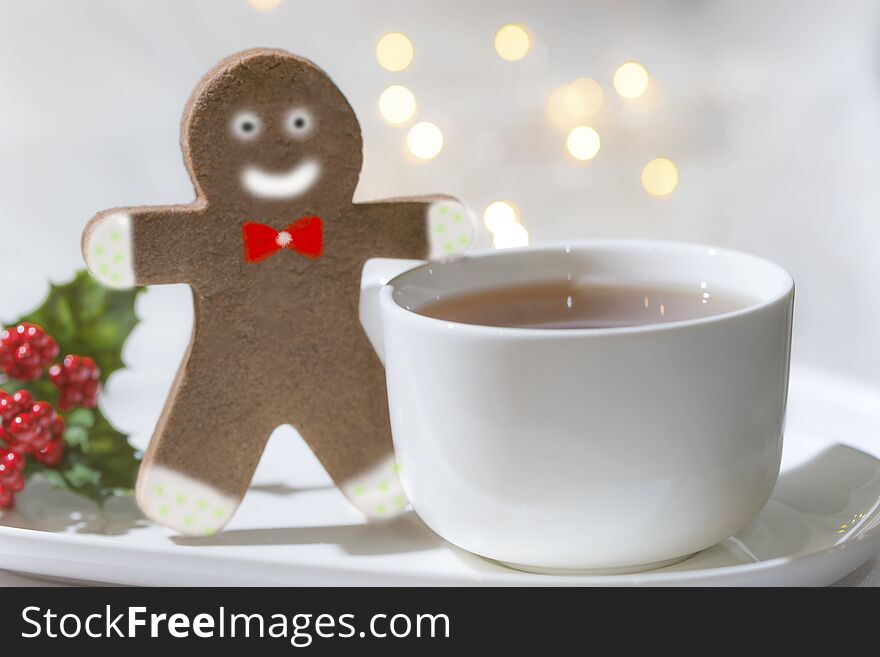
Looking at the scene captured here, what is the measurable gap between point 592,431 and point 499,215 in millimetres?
922

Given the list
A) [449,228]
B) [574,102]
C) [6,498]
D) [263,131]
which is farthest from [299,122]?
[574,102]

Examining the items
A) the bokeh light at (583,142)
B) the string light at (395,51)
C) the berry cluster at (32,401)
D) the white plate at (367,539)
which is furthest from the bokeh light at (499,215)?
the berry cluster at (32,401)

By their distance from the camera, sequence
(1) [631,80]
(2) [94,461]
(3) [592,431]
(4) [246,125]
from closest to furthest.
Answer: (3) [592,431] → (4) [246,125] → (2) [94,461] → (1) [631,80]

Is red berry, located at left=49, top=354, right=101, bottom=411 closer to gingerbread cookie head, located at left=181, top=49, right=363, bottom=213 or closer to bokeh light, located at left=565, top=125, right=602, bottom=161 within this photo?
gingerbread cookie head, located at left=181, top=49, right=363, bottom=213

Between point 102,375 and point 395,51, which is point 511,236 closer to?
point 395,51

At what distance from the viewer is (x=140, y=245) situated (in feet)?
2.43

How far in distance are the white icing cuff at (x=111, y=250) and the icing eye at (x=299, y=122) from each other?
127mm

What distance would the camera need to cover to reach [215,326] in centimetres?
78

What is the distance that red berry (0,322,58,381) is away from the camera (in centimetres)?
85

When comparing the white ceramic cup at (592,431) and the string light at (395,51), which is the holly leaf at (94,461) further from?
the string light at (395,51)

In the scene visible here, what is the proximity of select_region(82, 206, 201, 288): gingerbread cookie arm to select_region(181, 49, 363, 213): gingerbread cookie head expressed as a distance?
3 cm

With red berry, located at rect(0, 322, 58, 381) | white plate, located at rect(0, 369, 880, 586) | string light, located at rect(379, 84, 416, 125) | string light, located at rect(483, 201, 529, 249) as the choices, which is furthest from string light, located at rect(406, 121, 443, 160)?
red berry, located at rect(0, 322, 58, 381)

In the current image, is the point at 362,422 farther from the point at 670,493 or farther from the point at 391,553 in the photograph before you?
the point at 670,493

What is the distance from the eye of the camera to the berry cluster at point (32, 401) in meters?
0.83
